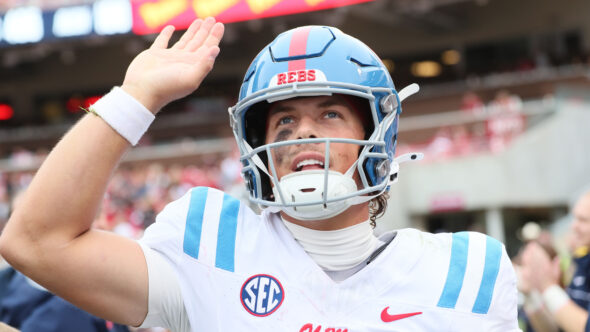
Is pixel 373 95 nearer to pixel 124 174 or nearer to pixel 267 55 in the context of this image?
pixel 267 55

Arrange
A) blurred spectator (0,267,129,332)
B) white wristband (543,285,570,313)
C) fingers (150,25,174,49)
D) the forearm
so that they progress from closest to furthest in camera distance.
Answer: the forearm → fingers (150,25,174,49) → blurred spectator (0,267,129,332) → white wristband (543,285,570,313)

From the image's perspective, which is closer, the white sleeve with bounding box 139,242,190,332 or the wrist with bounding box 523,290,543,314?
the white sleeve with bounding box 139,242,190,332

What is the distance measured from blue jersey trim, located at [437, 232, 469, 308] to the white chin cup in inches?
12.1

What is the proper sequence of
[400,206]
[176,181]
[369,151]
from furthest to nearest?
[176,181]
[400,206]
[369,151]

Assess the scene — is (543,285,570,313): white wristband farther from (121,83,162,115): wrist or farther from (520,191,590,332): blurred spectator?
(121,83,162,115): wrist

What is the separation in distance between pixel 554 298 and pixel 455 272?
1655 mm

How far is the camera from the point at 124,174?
14367mm

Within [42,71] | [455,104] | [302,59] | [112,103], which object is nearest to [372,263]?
[302,59]

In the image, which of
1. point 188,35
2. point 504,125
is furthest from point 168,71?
point 504,125

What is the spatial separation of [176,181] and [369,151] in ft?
37.8

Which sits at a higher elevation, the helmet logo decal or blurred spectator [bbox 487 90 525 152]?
the helmet logo decal

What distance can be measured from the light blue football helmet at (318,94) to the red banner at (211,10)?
1303 centimetres

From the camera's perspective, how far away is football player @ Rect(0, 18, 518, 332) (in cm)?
157

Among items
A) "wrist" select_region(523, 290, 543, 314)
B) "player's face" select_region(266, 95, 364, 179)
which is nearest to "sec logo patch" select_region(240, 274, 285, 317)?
"player's face" select_region(266, 95, 364, 179)
